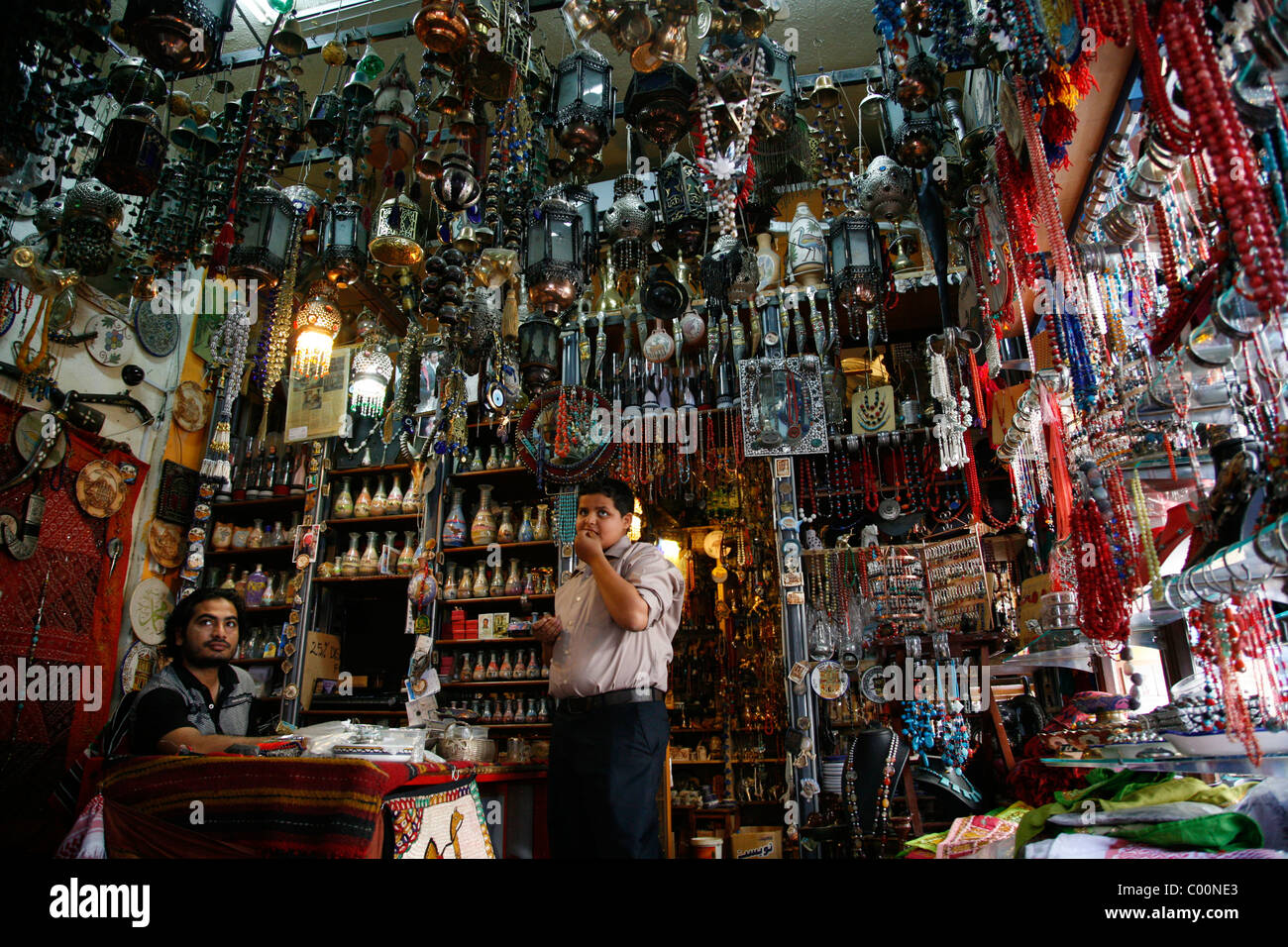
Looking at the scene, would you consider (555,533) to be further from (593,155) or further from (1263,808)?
(1263,808)

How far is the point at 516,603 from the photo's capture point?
16.3ft

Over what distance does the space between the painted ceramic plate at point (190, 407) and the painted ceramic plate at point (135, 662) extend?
1.60 m

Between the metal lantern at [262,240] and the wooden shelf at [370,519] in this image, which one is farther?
the wooden shelf at [370,519]

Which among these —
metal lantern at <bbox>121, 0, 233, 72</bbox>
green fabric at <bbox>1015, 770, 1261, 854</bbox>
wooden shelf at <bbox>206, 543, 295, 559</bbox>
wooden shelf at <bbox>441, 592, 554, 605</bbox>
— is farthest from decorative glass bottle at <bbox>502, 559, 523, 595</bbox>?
green fabric at <bbox>1015, 770, 1261, 854</bbox>

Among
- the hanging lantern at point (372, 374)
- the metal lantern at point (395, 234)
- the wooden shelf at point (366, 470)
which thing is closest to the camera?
the metal lantern at point (395, 234)

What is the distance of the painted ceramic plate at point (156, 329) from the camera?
5035 millimetres

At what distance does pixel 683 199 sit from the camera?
3.12 meters

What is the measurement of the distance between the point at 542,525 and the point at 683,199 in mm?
2594

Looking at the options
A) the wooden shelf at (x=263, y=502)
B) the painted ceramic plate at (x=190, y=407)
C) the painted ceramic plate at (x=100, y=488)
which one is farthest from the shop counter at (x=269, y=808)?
the painted ceramic plate at (x=190, y=407)

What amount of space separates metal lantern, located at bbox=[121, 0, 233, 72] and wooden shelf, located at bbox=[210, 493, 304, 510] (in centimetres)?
372

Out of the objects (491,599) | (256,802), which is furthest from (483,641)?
(256,802)

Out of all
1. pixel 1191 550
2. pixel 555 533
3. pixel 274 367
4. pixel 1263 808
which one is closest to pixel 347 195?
pixel 274 367

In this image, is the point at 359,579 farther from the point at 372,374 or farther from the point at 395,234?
the point at 395,234

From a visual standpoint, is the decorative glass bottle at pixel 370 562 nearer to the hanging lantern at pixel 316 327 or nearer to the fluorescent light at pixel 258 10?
the hanging lantern at pixel 316 327
